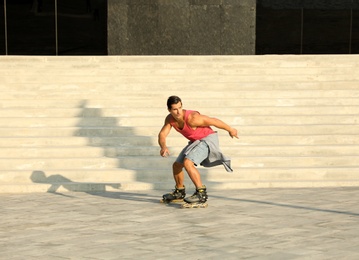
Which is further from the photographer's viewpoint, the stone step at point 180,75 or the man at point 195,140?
the stone step at point 180,75

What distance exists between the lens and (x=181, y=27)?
2089cm

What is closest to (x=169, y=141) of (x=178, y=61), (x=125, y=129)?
(x=125, y=129)

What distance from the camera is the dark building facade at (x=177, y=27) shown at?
20859 mm

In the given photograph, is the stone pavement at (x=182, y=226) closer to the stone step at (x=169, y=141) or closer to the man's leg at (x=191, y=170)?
the man's leg at (x=191, y=170)

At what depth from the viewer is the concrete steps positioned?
13414mm

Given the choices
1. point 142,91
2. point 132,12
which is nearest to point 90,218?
point 142,91

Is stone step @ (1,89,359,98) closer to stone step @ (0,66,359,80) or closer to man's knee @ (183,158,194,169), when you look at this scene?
stone step @ (0,66,359,80)

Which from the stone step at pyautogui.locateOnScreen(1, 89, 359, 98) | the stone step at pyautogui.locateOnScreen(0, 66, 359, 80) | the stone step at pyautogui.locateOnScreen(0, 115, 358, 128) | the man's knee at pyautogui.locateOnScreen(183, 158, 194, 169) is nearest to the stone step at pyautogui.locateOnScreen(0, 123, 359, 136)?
the stone step at pyautogui.locateOnScreen(0, 115, 358, 128)

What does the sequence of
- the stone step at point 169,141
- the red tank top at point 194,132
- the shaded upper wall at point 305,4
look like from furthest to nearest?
the shaded upper wall at point 305,4
the stone step at point 169,141
the red tank top at point 194,132

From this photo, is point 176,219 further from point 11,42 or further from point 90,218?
point 11,42

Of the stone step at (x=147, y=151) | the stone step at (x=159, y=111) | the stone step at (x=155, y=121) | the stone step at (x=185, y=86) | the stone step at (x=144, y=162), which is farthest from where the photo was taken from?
the stone step at (x=185, y=86)

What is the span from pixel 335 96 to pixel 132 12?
5.90 metres

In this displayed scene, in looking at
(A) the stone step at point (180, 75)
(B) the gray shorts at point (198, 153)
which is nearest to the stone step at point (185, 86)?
(A) the stone step at point (180, 75)

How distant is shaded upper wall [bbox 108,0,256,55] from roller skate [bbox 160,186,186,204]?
957 centimetres
